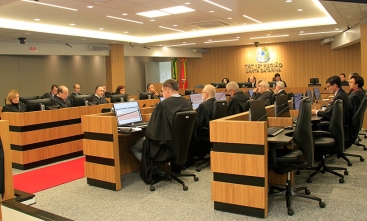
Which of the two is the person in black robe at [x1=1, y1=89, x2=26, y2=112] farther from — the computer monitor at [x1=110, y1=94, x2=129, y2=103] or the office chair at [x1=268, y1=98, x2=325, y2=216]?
the office chair at [x1=268, y1=98, x2=325, y2=216]

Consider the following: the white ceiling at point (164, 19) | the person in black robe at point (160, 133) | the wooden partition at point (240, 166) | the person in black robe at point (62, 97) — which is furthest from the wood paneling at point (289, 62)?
the wooden partition at point (240, 166)

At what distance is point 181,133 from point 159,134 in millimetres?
267

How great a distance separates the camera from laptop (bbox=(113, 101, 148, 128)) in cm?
484

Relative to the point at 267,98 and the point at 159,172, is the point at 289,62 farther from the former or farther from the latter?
the point at 159,172

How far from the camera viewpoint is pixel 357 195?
3986 mm

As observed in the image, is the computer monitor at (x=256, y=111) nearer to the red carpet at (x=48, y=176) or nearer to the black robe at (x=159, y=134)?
the black robe at (x=159, y=134)

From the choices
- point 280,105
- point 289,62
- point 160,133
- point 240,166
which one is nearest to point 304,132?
point 240,166

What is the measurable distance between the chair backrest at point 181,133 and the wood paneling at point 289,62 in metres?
12.3

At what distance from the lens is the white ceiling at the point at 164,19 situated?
7.23m

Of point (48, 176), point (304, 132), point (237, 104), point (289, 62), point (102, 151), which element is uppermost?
point (289, 62)

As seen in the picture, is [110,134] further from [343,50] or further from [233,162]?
[343,50]

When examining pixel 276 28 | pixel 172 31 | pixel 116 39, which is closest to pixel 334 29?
pixel 276 28

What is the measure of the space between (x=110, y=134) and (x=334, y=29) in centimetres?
940

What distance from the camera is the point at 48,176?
17.3 ft
